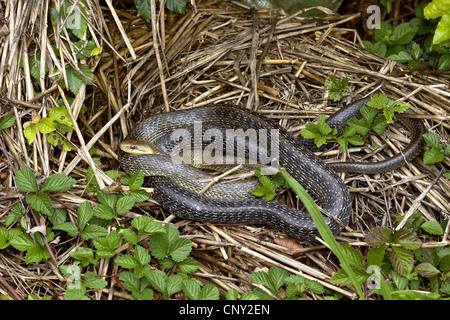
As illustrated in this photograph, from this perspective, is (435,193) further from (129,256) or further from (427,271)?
(129,256)

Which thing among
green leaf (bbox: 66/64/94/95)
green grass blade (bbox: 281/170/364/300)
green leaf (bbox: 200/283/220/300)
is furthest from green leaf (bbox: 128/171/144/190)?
green grass blade (bbox: 281/170/364/300)

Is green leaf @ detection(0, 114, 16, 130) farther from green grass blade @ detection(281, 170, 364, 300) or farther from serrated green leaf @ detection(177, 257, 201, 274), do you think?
green grass blade @ detection(281, 170, 364, 300)

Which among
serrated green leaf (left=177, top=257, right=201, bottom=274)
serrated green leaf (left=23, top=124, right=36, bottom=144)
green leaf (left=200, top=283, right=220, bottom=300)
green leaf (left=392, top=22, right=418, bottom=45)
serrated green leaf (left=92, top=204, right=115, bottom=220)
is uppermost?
green leaf (left=392, top=22, right=418, bottom=45)

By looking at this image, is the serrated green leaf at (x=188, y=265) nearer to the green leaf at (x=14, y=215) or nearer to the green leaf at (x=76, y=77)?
the green leaf at (x=14, y=215)

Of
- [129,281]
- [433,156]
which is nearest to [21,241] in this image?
[129,281]

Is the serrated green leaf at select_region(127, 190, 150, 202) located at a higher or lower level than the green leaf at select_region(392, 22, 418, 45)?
lower

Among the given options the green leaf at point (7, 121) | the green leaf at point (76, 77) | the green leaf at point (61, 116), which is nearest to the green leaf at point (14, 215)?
the green leaf at point (7, 121)
